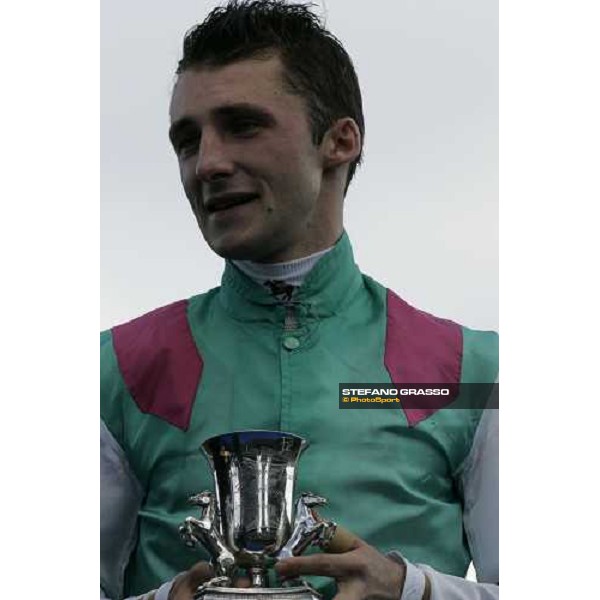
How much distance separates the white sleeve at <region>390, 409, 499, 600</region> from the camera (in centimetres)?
280

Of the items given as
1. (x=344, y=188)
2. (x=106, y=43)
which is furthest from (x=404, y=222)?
(x=106, y=43)

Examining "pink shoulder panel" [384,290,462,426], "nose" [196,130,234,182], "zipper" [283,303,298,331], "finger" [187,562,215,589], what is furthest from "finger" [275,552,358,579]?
"nose" [196,130,234,182]

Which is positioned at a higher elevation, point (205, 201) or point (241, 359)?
point (205, 201)

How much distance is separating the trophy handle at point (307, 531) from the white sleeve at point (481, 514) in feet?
0.53

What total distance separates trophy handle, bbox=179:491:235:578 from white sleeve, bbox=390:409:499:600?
0.30m

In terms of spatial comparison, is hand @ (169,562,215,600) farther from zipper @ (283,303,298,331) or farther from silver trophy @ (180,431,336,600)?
zipper @ (283,303,298,331)

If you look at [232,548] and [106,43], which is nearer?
[232,548]

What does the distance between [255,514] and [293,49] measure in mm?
726

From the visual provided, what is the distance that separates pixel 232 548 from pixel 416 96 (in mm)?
791

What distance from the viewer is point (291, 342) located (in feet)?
9.37

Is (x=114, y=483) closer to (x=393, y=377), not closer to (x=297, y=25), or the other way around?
(x=393, y=377)

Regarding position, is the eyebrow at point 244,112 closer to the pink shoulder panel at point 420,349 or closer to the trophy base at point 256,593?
the pink shoulder panel at point 420,349

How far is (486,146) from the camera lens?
115 inches

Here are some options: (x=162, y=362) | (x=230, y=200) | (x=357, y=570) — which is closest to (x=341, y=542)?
(x=357, y=570)
